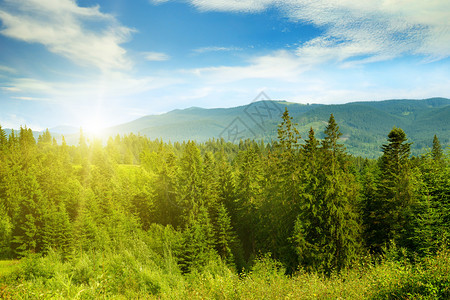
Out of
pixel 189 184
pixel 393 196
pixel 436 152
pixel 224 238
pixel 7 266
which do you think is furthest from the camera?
pixel 436 152

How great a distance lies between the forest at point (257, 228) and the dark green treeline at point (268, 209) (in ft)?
0.61

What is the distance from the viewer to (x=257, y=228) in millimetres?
34875

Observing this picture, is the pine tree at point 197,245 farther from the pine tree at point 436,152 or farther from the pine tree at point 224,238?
the pine tree at point 436,152

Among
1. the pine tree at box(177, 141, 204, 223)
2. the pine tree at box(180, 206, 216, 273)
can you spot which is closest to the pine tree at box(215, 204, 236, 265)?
the pine tree at box(180, 206, 216, 273)

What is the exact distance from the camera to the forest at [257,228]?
13.1m

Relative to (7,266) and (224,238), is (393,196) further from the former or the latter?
(7,266)

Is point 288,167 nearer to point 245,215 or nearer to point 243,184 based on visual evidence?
point 243,184

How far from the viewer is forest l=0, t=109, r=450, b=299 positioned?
13.1 meters

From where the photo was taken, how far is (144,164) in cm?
7969

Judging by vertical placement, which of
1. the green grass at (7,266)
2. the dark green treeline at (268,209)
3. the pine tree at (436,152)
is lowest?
the green grass at (7,266)

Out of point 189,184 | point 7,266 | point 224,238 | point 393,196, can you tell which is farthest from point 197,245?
point 7,266

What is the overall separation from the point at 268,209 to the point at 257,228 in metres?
4.67

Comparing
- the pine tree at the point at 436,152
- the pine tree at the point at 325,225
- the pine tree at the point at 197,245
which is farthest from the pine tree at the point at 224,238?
the pine tree at the point at 436,152

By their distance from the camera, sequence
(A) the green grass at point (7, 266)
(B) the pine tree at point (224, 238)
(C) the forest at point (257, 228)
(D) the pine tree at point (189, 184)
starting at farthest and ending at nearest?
1. (D) the pine tree at point (189, 184)
2. (B) the pine tree at point (224, 238)
3. (A) the green grass at point (7, 266)
4. (C) the forest at point (257, 228)
